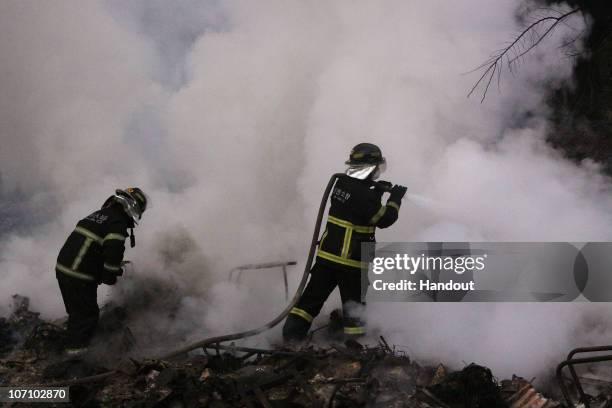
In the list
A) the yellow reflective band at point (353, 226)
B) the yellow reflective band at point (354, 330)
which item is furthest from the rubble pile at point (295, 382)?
the yellow reflective band at point (353, 226)

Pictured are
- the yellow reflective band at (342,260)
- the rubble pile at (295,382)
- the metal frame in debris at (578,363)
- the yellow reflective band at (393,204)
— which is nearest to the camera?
the metal frame in debris at (578,363)

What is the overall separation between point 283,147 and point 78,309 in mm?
3900

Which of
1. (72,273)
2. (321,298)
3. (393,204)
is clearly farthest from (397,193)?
(72,273)

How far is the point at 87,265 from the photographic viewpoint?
4.91 metres

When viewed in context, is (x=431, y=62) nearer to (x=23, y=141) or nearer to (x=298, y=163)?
(x=298, y=163)

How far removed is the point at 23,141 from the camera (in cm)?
988

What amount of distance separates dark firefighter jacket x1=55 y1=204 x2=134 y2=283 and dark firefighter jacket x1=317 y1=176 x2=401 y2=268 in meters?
1.88

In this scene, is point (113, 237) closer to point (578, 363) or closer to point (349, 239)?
point (349, 239)

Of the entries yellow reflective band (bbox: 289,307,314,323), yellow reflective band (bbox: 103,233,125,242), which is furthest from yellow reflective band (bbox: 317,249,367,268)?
yellow reflective band (bbox: 103,233,125,242)

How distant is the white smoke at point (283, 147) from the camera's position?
16.9ft

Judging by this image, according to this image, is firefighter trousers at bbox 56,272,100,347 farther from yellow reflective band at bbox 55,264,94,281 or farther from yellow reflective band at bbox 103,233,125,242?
yellow reflective band at bbox 103,233,125,242

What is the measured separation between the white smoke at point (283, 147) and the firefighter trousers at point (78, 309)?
1272mm

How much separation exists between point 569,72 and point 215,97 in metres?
5.27

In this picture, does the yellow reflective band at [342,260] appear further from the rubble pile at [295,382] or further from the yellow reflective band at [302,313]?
the rubble pile at [295,382]
